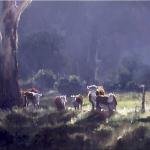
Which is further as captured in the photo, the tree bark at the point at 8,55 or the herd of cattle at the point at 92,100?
the tree bark at the point at 8,55

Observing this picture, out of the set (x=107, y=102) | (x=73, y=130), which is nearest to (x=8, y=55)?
(x=107, y=102)

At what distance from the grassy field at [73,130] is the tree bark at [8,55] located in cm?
218

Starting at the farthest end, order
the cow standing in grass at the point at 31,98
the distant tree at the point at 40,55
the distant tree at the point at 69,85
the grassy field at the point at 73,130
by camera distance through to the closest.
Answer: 1. the distant tree at the point at 40,55
2. the distant tree at the point at 69,85
3. the cow standing in grass at the point at 31,98
4. the grassy field at the point at 73,130

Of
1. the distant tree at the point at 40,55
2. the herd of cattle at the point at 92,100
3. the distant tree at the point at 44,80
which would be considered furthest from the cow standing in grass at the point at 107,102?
the distant tree at the point at 40,55

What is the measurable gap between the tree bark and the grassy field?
2183 millimetres

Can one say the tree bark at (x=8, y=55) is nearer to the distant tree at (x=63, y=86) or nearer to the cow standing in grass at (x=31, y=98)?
the cow standing in grass at (x=31, y=98)

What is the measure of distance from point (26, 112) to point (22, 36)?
1373 inches

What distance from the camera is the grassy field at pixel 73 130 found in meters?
15.4

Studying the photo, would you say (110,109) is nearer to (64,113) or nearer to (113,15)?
(64,113)


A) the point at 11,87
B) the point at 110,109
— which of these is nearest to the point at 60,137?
the point at 110,109

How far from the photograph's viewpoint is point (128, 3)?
191 feet

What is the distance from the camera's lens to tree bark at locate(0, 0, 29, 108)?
2181 centimetres

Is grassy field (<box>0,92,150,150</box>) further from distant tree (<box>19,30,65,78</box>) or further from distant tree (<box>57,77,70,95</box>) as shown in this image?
distant tree (<box>19,30,65,78</box>)

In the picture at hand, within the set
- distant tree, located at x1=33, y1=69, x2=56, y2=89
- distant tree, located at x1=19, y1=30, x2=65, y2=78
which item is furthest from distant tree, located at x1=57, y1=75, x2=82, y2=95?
distant tree, located at x1=19, y1=30, x2=65, y2=78
